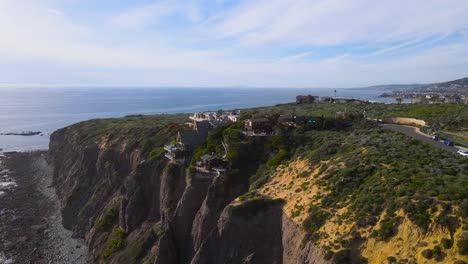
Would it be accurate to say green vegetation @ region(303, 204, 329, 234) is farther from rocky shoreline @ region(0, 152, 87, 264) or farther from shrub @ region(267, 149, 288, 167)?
rocky shoreline @ region(0, 152, 87, 264)

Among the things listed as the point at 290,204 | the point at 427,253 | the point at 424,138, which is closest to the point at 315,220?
the point at 290,204

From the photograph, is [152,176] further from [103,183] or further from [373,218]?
[373,218]

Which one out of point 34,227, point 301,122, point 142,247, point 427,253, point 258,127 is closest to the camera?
point 427,253

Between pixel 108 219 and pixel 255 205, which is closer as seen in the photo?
pixel 255 205

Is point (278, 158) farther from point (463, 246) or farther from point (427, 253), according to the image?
point (463, 246)

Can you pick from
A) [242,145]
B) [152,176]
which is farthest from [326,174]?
[152,176]

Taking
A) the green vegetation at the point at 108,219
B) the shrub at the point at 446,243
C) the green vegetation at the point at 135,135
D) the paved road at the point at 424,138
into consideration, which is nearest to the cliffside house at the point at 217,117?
the green vegetation at the point at 135,135
